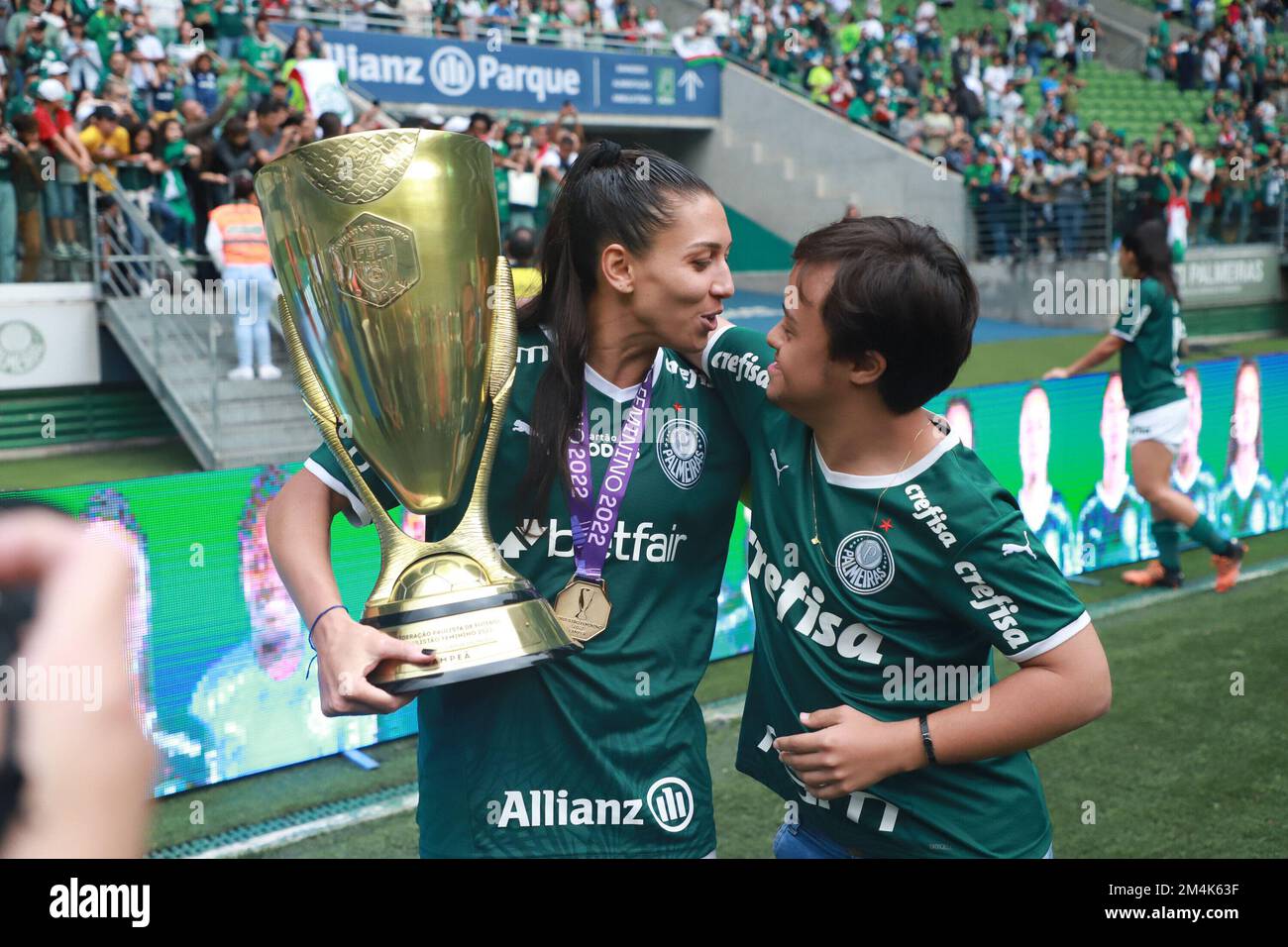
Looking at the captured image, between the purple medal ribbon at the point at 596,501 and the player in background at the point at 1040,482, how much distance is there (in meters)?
5.24

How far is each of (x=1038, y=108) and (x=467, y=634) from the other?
22.7 metres

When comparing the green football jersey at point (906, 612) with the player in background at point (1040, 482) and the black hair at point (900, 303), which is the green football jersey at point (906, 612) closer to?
the black hair at point (900, 303)

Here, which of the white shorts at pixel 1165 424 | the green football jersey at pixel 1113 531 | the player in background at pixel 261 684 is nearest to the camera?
the player in background at pixel 261 684

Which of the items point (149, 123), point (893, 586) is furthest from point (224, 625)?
point (149, 123)

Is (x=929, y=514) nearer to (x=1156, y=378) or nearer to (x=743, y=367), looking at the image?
(x=743, y=367)

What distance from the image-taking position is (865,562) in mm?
1917

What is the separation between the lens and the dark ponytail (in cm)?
196

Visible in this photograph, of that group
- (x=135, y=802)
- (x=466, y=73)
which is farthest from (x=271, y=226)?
(x=466, y=73)

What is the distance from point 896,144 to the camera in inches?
781

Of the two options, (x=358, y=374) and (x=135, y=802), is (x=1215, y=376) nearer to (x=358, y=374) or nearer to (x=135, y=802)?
(x=358, y=374)

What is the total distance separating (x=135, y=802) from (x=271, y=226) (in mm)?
779

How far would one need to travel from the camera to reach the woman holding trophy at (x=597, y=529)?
1.97 m
